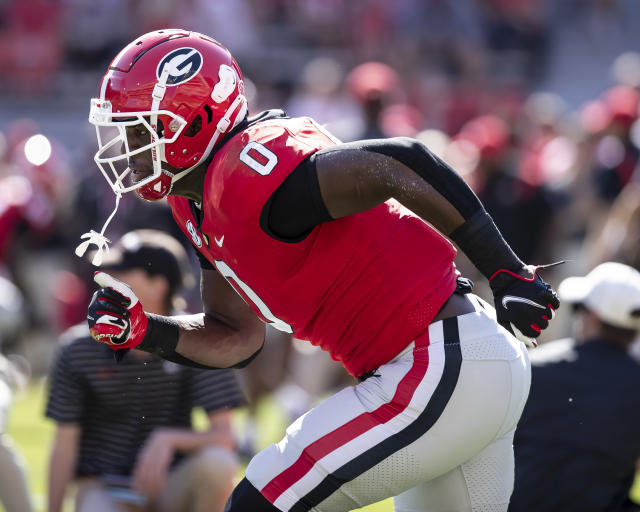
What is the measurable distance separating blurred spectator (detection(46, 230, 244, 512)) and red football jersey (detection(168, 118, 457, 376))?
127 centimetres

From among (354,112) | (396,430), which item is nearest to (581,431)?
(396,430)

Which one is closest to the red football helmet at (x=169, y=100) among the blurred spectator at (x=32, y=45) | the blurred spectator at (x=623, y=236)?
the blurred spectator at (x=623, y=236)

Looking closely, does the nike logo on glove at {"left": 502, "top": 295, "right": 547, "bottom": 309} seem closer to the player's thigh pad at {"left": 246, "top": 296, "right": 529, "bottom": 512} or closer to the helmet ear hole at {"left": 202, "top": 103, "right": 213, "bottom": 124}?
the player's thigh pad at {"left": 246, "top": 296, "right": 529, "bottom": 512}

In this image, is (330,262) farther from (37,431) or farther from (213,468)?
(37,431)

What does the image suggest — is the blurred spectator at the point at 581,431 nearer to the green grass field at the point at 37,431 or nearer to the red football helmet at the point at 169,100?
the red football helmet at the point at 169,100

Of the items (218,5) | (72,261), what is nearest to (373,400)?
(72,261)

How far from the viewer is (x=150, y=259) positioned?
415 cm

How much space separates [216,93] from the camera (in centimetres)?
302

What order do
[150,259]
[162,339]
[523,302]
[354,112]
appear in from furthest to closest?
[354,112] < [150,259] < [162,339] < [523,302]

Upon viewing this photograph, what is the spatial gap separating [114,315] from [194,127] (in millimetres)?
556

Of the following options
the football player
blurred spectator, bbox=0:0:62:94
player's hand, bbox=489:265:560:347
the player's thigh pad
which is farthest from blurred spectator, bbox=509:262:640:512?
blurred spectator, bbox=0:0:62:94

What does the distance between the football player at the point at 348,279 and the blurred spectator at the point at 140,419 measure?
1.09m

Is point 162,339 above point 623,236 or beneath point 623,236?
above

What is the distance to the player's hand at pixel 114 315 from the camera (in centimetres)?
302
